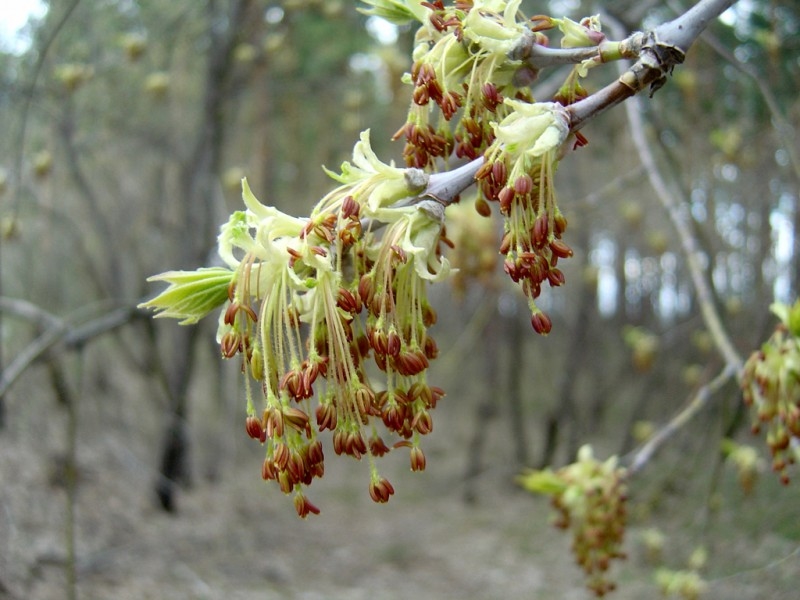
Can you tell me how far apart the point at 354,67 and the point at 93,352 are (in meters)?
3.88

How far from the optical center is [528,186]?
3.58ft

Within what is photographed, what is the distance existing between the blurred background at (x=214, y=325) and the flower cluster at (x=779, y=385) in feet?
3.52

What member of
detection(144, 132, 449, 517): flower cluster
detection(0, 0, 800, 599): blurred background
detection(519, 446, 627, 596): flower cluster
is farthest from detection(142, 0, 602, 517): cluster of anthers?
detection(0, 0, 800, 599): blurred background

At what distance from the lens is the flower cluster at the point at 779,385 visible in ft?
5.86

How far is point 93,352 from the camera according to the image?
269 inches

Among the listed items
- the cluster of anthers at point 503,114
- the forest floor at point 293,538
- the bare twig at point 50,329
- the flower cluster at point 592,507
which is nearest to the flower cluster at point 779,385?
the flower cluster at point 592,507

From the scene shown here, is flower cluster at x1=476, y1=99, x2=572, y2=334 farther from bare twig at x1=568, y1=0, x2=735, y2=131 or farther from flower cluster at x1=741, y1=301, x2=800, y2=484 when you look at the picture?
flower cluster at x1=741, y1=301, x2=800, y2=484

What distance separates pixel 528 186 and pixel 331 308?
1.12 ft

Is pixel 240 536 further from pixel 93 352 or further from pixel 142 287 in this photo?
pixel 142 287

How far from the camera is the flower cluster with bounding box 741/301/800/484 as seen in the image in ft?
5.86

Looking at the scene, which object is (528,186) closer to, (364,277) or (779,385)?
(364,277)

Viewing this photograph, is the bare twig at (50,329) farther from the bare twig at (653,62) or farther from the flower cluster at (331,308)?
the bare twig at (653,62)

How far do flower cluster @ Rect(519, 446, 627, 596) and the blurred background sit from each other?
974 mm

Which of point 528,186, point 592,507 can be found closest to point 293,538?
point 592,507
